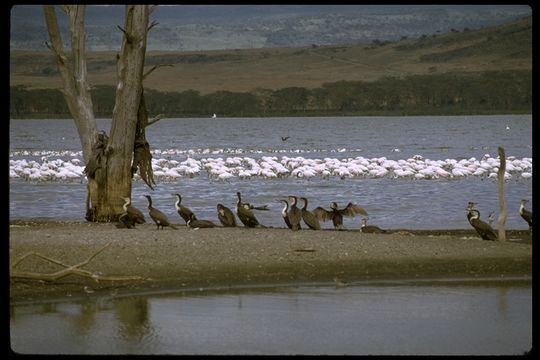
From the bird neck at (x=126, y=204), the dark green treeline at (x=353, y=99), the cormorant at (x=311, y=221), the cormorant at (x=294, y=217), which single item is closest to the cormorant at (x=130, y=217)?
the bird neck at (x=126, y=204)

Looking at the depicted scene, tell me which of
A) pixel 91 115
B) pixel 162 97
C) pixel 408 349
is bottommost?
pixel 408 349

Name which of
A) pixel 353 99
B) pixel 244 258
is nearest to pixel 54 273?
pixel 244 258

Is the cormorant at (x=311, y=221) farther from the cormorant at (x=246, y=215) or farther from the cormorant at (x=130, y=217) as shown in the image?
the cormorant at (x=130, y=217)

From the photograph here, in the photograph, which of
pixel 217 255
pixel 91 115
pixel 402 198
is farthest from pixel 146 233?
pixel 402 198

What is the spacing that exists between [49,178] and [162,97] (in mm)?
87790

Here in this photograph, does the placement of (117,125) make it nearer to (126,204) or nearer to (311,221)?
(126,204)

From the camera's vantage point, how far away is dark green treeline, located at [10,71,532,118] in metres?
112

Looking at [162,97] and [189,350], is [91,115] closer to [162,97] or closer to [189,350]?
[189,350]

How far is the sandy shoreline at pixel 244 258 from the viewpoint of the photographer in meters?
12.9

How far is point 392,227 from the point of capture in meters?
19.4

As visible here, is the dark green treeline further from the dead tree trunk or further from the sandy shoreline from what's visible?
the sandy shoreline

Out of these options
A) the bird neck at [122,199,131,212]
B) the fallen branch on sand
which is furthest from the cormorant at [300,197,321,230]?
the fallen branch on sand

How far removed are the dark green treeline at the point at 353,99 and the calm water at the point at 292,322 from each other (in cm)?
9709

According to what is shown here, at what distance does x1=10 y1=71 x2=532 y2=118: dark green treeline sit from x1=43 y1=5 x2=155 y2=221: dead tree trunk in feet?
297
